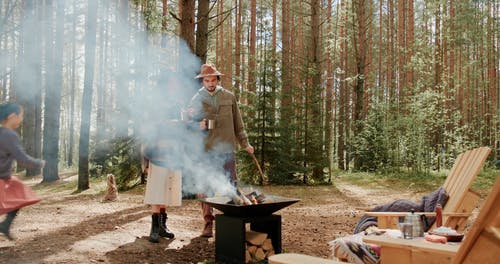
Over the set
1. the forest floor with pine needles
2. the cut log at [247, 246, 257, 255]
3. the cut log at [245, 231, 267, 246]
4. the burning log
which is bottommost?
the forest floor with pine needles

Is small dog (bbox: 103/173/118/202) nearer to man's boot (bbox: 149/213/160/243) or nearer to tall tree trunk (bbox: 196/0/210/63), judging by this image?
tall tree trunk (bbox: 196/0/210/63)

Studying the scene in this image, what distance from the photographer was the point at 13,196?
4.34m

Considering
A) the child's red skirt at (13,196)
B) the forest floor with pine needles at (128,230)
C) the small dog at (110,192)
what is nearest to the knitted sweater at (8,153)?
the child's red skirt at (13,196)

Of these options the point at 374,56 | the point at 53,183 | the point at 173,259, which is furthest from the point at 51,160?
the point at 374,56

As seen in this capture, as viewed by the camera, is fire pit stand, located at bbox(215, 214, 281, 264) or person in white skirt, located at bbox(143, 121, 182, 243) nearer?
fire pit stand, located at bbox(215, 214, 281, 264)

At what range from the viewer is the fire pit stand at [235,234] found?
406 cm

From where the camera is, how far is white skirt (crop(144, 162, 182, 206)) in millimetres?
5004

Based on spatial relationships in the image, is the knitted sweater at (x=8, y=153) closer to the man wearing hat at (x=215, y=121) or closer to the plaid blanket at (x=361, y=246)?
the man wearing hat at (x=215, y=121)

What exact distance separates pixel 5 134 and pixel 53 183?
9.52 metres

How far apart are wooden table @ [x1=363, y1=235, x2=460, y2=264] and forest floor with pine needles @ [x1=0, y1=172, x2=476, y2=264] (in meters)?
1.82

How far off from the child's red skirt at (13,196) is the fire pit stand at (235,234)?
1906 millimetres

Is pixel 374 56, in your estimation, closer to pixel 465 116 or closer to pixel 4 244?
pixel 465 116

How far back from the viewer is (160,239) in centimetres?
511

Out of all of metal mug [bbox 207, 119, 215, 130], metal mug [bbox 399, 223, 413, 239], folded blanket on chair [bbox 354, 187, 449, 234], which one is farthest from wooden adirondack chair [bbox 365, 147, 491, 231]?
metal mug [bbox 207, 119, 215, 130]
